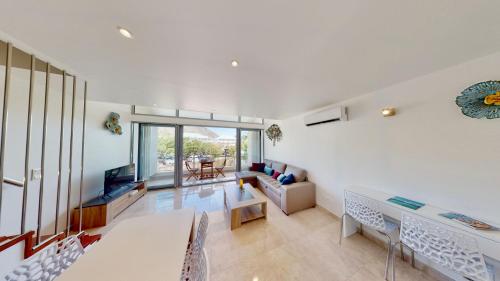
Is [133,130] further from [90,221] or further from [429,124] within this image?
[429,124]

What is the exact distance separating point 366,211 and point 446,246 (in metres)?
0.62

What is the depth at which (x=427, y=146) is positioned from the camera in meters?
1.68

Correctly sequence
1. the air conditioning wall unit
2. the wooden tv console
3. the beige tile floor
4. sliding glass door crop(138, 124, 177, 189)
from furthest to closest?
sliding glass door crop(138, 124, 177, 189)
the air conditioning wall unit
the wooden tv console
the beige tile floor

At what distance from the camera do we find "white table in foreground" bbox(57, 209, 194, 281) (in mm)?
722

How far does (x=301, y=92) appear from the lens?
227 centimetres

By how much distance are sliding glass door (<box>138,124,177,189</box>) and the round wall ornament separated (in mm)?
3084

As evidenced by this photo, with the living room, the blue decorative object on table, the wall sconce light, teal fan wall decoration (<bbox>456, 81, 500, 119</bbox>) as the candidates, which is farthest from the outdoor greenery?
teal fan wall decoration (<bbox>456, 81, 500, 119</bbox>)

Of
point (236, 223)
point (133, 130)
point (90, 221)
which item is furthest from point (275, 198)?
point (133, 130)

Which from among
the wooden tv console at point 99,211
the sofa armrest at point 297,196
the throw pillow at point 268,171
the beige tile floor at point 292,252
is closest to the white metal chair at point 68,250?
the beige tile floor at point 292,252

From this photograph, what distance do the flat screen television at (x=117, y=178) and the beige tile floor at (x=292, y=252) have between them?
1.99ft

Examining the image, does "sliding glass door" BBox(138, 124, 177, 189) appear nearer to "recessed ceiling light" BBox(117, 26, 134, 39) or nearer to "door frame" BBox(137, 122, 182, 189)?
"door frame" BBox(137, 122, 182, 189)

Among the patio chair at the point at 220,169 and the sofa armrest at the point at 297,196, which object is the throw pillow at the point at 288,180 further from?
the patio chair at the point at 220,169

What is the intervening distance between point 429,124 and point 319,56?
1.63 metres

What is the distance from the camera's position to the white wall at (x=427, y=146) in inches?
53.3
